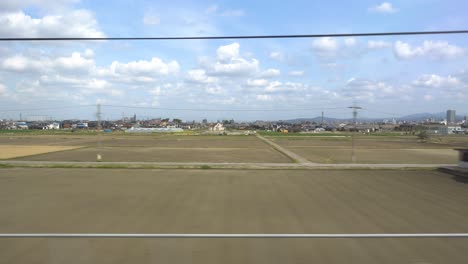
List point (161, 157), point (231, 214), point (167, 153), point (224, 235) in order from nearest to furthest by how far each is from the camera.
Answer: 1. point (224, 235)
2. point (231, 214)
3. point (161, 157)
4. point (167, 153)

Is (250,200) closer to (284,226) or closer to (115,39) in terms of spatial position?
(284,226)

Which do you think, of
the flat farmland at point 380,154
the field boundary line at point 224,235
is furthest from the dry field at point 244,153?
the field boundary line at point 224,235

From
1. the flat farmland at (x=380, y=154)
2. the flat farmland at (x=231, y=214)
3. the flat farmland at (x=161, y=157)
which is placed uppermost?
the flat farmland at (x=231, y=214)

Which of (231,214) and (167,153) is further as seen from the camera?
(167,153)

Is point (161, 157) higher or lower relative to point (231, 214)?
lower

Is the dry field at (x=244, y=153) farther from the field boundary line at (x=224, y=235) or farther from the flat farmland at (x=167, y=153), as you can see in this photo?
the field boundary line at (x=224, y=235)

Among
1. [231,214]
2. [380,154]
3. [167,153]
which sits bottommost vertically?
[380,154]

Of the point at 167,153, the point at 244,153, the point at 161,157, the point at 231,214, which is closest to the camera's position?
the point at 231,214

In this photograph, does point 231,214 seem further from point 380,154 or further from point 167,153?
point 380,154

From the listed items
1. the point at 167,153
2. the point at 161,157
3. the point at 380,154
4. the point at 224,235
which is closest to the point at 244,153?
the point at 167,153
